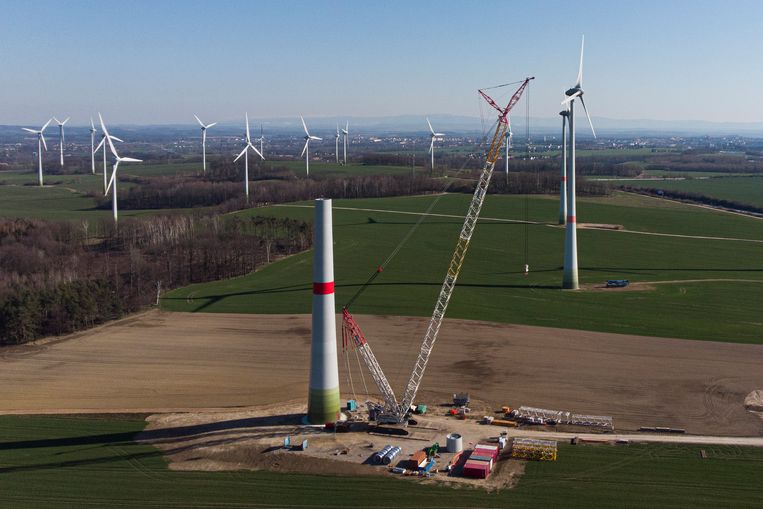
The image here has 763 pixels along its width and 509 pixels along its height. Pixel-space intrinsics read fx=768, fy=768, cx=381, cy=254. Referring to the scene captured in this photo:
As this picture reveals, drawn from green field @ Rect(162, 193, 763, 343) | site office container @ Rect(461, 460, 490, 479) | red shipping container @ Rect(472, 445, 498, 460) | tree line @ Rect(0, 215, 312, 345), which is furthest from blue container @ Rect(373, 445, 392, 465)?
tree line @ Rect(0, 215, 312, 345)

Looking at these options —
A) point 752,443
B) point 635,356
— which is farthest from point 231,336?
point 752,443

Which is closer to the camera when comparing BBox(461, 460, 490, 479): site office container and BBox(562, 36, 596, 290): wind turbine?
BBox(461, 460, 490, 479): site office container

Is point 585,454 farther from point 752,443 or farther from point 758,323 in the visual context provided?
point 758,323

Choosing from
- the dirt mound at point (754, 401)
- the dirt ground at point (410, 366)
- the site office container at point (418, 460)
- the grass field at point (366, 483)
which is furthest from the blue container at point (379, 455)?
the dirt mound at point (754, 401)

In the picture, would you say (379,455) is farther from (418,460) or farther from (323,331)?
(323,331)

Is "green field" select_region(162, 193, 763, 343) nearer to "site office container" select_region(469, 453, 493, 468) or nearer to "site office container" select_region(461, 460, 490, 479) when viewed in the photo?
"site office container" select_region(469, 453, 493, 468)

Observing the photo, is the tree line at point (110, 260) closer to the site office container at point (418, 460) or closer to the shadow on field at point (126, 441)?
the shadow on field at point (126, 441)

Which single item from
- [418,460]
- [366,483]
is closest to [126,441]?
[366,483]
